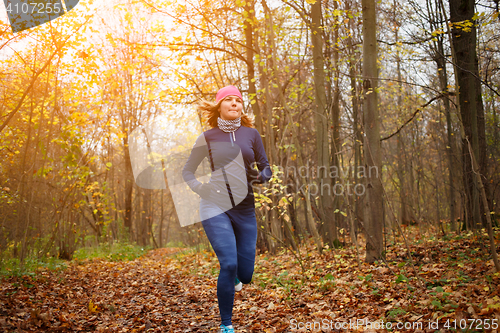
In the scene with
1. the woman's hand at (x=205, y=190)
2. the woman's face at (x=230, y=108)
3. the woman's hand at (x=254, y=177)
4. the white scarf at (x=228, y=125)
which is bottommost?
the woman's hand at (x=205, y=190)

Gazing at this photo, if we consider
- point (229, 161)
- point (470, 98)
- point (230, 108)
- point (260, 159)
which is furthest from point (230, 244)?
point (470, 98)

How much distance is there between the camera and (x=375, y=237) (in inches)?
229

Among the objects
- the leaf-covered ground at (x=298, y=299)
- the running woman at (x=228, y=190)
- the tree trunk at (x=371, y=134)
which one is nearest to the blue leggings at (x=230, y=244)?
the running woman at (x=228, y=190)

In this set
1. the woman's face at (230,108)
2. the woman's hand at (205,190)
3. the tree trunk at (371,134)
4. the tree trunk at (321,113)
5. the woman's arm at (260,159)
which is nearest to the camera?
the woman's hand at (205,190)

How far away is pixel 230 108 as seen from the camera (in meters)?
3.66

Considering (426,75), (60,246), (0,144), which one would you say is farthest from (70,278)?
(426,75)

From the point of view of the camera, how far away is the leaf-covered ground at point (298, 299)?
10.6 ft

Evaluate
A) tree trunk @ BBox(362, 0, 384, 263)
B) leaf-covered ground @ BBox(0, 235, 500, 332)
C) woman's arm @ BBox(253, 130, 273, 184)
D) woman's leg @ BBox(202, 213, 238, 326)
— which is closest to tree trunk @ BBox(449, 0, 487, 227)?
leaf-covered ground @ BBox(0, 235, 500, 332)

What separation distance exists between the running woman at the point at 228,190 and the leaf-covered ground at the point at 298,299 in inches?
32.9

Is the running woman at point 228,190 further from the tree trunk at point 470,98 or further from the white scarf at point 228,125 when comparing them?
Answer: the tree trunk at point 470,98

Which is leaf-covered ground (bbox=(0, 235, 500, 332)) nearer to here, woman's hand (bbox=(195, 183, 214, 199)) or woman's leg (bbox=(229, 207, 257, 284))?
woman's leg (bbox=(229, 207, 257, 284))

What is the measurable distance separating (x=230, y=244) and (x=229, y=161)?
2.80 feet

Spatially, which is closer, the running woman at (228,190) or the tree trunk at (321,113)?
the running woman at (228,190)

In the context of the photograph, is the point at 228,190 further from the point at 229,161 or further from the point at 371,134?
the point at 371,134
